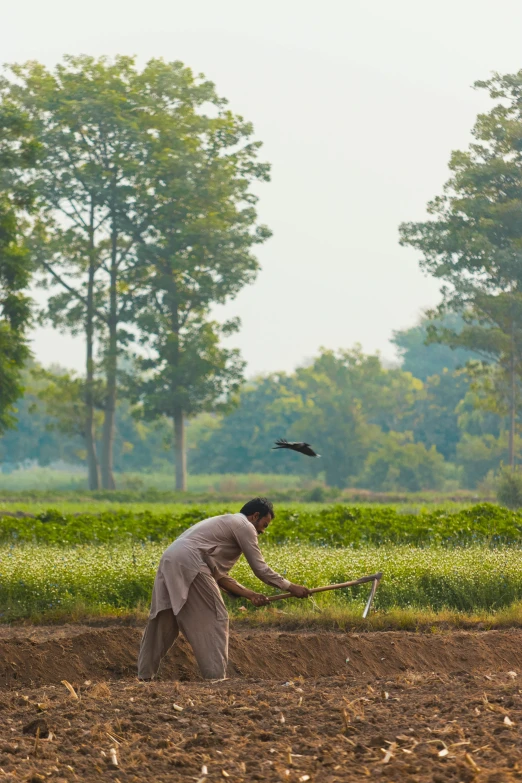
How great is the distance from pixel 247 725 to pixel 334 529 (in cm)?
1002

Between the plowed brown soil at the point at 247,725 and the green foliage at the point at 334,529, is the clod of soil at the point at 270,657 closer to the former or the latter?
the plowed brown soil at the point at 247,725

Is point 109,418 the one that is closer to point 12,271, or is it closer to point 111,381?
point 111,381

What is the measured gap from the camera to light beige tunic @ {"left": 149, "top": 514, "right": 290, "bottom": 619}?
7875mm

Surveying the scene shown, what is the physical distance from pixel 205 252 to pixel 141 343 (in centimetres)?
431

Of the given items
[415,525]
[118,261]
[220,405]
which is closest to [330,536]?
[415,525]

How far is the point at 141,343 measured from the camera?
41656mm

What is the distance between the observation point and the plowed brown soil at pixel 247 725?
521 centimetres

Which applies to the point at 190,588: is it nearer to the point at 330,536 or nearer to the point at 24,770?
the point at 24,770

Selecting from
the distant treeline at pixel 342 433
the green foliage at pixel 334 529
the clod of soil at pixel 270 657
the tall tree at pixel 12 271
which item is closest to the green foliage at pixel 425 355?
Result: the distant treeline at pixel 342 433

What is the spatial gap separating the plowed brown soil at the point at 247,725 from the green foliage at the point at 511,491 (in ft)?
57.9

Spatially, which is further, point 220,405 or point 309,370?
point 309,370

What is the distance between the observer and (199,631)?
786 centimetres

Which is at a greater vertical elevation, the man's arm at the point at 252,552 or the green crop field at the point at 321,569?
A: the man's arm at the point at 252,552

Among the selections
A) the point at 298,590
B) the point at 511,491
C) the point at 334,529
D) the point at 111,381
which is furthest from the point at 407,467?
the point at 298,590
